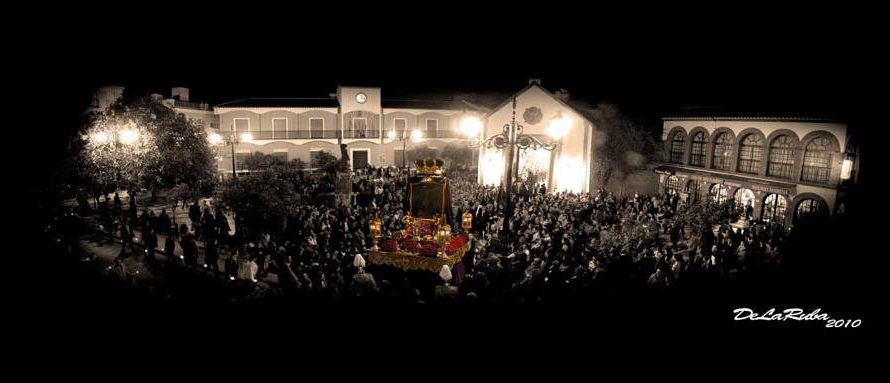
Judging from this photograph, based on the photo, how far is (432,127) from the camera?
1378 inches

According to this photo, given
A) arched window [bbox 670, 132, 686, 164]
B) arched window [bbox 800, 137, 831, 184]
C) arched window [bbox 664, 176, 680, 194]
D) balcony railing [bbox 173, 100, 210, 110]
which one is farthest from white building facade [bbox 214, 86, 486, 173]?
arched window [bbox 800, 137, 831, 184]

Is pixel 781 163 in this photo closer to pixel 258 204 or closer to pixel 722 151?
pixel 722 151

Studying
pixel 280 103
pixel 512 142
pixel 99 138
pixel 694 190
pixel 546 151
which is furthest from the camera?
pixel 280 103

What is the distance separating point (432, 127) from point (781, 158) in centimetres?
Answer: 2211

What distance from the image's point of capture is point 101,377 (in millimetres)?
6668

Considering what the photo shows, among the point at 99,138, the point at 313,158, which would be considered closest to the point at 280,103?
the point at 313,158

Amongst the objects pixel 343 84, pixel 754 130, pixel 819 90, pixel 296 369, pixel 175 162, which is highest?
pixel 343 84

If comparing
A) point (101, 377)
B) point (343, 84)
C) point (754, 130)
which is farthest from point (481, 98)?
point (101, 377)

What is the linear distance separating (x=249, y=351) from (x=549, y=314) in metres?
5.14

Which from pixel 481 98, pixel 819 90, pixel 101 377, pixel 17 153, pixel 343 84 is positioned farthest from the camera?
pixel 481 98

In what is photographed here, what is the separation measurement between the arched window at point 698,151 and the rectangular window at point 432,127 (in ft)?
58.7

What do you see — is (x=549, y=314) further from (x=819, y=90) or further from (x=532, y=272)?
(x=819, y=90)

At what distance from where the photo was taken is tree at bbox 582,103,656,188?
23.2 m
